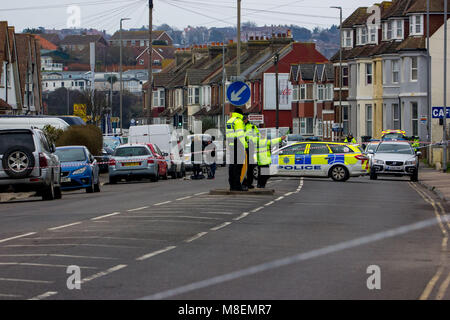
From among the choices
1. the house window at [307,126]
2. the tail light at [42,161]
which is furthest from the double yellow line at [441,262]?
the house window at [307,126]

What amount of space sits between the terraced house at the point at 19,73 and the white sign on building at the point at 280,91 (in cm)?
2638

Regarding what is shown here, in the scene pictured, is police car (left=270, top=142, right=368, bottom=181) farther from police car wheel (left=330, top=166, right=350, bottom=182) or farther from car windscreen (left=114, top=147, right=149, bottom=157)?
car windscreen (left=114, top=147, right=149, bottom=157)

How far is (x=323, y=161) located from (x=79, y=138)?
1193cm

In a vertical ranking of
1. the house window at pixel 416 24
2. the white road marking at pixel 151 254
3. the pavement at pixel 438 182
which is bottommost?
the pavement at pixel 438 182

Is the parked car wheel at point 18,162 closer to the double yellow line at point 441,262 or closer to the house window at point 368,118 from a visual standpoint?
the double yellow line at point 441,262

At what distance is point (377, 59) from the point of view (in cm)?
7256

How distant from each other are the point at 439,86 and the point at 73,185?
39695 mm

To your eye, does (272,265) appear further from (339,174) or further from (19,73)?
(19,73)

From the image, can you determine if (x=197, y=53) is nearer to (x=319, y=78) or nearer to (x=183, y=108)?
(x=183, y=108)

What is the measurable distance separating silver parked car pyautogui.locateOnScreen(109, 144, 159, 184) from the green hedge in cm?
503

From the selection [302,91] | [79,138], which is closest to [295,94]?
[302,91]

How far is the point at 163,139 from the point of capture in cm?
4597

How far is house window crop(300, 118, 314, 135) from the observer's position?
9406 cm

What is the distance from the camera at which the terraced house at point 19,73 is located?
2493 inches
